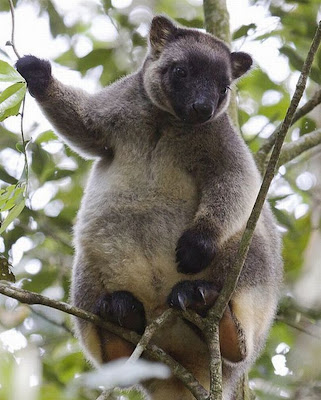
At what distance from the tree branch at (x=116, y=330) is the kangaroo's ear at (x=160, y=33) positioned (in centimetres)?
336

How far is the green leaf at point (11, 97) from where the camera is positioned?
471cm

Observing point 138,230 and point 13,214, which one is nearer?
point 13,214

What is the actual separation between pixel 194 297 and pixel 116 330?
0.75 m

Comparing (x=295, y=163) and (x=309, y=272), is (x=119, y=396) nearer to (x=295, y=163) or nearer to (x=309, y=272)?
(x=309, y=272)

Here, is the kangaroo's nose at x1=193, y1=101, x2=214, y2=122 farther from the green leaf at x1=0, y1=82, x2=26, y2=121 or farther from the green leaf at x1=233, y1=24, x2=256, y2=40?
the green leaf at x1=233, y1=24, x2=256, y2=40

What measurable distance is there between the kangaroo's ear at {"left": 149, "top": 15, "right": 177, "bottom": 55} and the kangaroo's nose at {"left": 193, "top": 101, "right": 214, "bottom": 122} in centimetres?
146

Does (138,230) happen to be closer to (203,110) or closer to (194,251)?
(194,251)

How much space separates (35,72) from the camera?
6621 mm

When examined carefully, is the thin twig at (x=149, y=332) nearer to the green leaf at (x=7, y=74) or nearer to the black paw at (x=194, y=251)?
the black paw at (x=194, y=251)

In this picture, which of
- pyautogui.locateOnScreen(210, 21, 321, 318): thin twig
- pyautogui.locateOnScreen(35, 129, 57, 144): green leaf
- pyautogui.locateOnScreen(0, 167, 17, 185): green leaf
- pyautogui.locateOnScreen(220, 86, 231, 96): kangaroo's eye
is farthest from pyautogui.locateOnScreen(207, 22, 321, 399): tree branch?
pyautogui.locateOnScreen(0, 167, 17, 185): green leaf

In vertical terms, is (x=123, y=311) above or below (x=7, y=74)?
below

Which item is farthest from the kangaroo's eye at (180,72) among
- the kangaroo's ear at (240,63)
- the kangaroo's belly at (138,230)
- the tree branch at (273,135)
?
the tree branch at (273,135)

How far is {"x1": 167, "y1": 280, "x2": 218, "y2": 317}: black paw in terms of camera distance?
5398mm

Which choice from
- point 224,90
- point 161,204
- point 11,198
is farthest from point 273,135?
point 11,198
